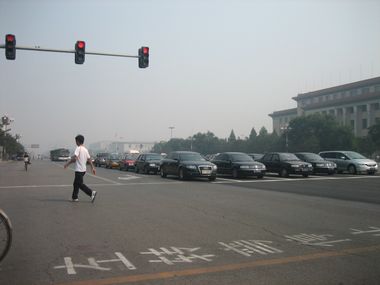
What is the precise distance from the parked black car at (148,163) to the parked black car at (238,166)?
4674 mm

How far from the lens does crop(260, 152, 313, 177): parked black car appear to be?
76.7ft

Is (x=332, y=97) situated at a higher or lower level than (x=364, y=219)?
higher

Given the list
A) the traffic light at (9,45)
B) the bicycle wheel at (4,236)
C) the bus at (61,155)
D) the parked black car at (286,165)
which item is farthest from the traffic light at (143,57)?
the bus at (61,155)

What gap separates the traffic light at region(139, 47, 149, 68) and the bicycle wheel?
14189mm

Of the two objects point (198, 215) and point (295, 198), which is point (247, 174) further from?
point (198, 215)

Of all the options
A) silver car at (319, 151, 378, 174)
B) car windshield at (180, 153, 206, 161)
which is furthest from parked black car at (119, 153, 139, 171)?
silver car at (319, 151, 378, 174)

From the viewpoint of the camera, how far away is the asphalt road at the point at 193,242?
4.88m

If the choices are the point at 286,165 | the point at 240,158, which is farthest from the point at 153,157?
the point at 286,165

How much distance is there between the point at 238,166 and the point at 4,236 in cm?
1756

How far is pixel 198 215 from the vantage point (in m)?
9.28

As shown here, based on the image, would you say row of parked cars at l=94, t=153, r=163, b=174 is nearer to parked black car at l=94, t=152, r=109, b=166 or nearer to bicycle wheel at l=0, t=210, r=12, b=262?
parked black car at l=94, t=152, r=109, b=166

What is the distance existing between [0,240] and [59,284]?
1.28 meters

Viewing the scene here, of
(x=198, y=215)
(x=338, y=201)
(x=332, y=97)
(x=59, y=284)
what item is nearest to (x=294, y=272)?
(x=59, y=284)

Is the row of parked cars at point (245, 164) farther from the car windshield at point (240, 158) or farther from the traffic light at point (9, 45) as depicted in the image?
the traffic light at point (9, 45)
